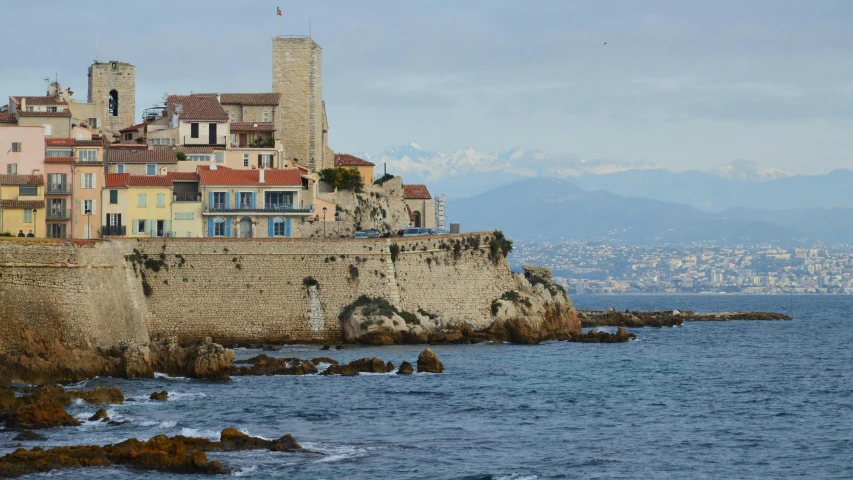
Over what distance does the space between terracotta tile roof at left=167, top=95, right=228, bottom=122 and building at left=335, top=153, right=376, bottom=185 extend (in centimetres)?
1134

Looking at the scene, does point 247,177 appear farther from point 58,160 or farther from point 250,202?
point 58,160

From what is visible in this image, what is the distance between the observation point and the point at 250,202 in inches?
2923

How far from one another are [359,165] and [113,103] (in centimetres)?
1766

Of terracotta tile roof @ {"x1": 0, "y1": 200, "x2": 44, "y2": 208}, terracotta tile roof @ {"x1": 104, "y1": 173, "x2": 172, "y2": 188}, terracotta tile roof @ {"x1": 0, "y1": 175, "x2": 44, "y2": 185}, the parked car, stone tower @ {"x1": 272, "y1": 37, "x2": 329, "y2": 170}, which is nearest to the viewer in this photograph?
terracotta tile roof @ {"x1": 0, "y1": 200, "x2": 44, "y2": 208}

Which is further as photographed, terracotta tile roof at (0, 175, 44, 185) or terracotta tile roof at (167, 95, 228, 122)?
terracotta tile roof at (167, 95, 228, 122)

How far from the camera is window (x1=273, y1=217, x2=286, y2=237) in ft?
245

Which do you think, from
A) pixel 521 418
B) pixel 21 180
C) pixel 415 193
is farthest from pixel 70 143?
pixel 521 418

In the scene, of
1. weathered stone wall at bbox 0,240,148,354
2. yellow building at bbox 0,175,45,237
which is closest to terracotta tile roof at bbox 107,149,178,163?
yellow building at bbox 0,175,45,237

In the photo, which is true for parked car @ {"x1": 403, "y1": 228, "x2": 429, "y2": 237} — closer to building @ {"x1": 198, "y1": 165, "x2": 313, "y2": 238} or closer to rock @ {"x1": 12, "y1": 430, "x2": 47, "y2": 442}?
Answer: building @ {"x1": 198, "y1": 165, "x2": 313, "y2": 238}

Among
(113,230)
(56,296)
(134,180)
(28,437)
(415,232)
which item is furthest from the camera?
(415,232)

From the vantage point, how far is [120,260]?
64625 millimetres

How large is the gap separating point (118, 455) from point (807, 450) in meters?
20.6

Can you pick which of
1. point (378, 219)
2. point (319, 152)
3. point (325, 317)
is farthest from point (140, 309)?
point (319, 152)

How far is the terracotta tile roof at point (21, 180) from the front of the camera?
67938 mm
